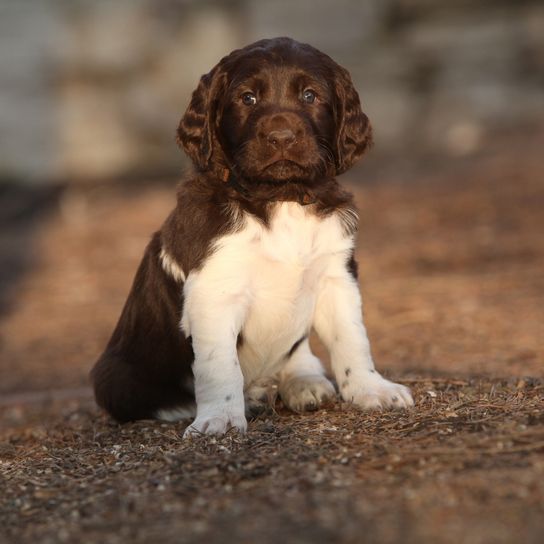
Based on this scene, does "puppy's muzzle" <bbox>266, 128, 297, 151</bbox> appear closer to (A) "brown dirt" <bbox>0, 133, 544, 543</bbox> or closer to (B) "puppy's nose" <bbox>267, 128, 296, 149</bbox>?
(B) "puppy's nose" <bbox>267, 128, 296, 149</bbox>

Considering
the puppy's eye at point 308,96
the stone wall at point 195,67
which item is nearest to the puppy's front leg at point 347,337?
the puppy's eye at point 308,96

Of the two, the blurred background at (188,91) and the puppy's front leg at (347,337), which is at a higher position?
the blurred background at (188,91)

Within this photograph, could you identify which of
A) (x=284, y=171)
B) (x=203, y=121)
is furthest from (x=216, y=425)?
(x=203, y=121)

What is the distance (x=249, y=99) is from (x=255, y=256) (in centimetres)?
68

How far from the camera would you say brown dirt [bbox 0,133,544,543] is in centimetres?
319

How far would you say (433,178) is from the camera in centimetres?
1388

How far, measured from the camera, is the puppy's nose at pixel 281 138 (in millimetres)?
4422

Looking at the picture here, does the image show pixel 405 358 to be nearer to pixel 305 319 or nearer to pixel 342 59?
pixel 305 319

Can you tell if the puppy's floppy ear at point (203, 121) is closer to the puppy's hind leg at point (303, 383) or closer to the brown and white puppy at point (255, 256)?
the brown and white puppy at point (255, 256)

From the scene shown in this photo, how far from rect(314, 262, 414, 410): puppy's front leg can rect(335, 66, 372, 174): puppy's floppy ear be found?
1.62ft

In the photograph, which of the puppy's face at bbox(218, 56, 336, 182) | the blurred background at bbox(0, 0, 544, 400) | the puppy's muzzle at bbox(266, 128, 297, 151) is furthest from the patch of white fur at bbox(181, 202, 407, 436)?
the blurred background at bbox(0, 0, 544, 400)

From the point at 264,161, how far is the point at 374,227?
764cm

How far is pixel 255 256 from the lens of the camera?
15.2 ft

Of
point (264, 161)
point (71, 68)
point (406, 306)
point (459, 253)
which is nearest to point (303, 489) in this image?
point (264, 161)
